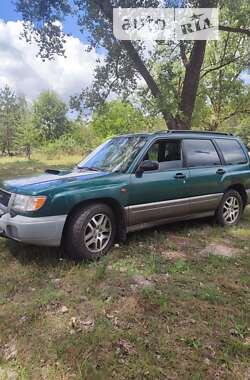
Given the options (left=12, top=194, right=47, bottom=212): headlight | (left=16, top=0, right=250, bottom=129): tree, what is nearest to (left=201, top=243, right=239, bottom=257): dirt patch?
(left=12, top=194, right=47, bottom=212): headlight

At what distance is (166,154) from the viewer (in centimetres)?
475

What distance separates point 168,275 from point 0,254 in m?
2.25

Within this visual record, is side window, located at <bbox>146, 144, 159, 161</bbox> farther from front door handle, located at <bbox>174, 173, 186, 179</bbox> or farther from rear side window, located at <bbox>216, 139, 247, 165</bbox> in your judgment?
rear side window, located at <bbox>216, 139, 247, 165</bbox>

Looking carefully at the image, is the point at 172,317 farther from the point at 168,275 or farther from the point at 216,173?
the point at 216,173

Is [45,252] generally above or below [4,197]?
below

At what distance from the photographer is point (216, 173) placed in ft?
17.0

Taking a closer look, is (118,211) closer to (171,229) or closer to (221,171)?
(171,229)

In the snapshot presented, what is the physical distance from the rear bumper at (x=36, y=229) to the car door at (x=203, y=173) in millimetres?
2320

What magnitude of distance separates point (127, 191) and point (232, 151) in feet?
8.86

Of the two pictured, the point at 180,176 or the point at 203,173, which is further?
the point at 203,173

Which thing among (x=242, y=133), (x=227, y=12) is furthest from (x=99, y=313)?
(x=242, y=133)

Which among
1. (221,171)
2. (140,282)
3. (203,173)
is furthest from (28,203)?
(221,171)

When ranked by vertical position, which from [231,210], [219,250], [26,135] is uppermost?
[26,135]

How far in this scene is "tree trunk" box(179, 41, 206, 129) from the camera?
33.7 ft
